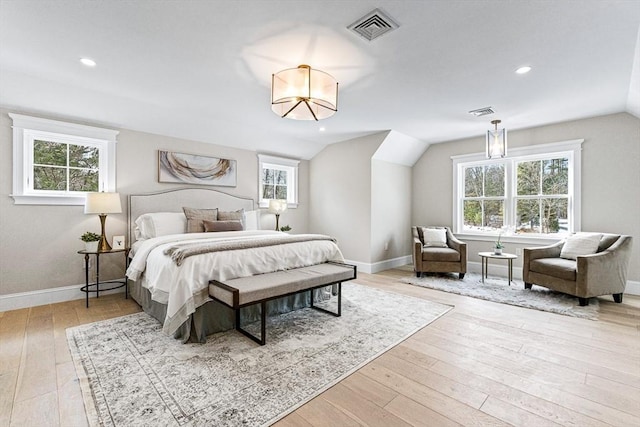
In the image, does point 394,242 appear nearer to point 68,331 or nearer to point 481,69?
point 481,69

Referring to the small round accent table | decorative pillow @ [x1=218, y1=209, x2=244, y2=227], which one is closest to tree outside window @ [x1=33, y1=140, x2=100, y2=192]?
decorative pillow @ [x1=218, y1=209, x2=244, y2=227]

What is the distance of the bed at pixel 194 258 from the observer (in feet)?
8.20

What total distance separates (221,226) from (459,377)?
10.9 ft

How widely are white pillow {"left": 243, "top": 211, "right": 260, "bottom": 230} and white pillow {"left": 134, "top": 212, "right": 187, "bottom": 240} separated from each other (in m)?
1.08

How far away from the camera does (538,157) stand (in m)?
4.81

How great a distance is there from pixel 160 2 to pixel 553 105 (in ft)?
14.7

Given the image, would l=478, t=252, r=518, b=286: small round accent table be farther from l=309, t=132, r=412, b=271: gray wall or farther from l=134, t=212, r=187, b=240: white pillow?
l=134, t=212, r=187, b=240: white pillow

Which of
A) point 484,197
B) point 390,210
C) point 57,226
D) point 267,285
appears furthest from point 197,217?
point 484,197

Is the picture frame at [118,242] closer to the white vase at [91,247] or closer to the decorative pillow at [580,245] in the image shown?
the white vase at [91,247]

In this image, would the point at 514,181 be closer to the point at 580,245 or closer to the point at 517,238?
the point at 517,238

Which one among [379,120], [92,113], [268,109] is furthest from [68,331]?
[379,120]

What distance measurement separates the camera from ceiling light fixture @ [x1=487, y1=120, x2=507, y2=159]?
4172mm

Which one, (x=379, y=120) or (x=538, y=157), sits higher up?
(x=379, y=120)

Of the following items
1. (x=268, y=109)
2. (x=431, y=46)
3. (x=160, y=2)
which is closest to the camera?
(x=160, y=2)
